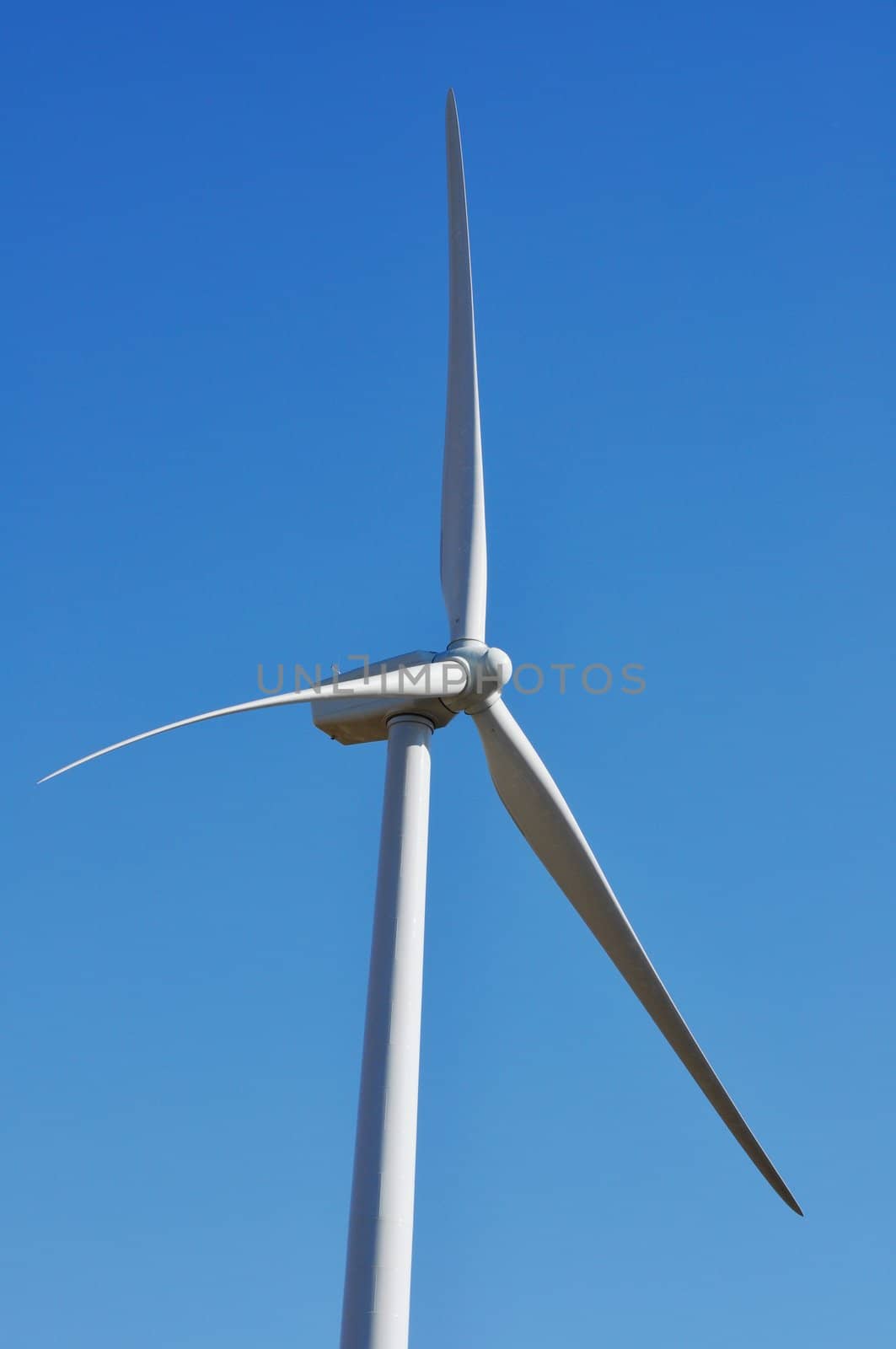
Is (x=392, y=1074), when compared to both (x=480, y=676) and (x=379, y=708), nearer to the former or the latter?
(x=379, y=708)

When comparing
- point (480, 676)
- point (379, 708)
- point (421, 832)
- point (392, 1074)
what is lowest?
point (392, 1074)

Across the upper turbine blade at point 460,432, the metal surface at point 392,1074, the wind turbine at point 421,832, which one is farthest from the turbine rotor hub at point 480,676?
the upper turbine blade at point 460,432

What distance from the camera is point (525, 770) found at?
17.3 metres

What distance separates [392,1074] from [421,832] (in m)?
2.68

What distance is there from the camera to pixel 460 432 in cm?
1911

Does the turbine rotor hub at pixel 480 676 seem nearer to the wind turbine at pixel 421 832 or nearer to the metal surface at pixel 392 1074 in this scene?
the wind turbine at pixel 421 832

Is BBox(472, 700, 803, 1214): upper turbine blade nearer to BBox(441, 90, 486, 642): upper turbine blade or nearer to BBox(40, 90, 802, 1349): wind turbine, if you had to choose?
BBox(40, 90, 802, 1349): wind turbine

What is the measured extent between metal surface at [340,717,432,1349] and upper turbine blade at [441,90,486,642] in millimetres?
2750

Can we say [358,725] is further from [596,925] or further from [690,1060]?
[690,1060]

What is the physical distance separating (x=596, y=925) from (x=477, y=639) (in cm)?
368

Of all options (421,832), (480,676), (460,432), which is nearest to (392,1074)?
(421,832)

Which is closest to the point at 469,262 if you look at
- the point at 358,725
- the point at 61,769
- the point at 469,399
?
the point at 469,399

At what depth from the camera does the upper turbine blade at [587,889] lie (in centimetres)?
1709

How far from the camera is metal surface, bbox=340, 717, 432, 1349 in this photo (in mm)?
13602
